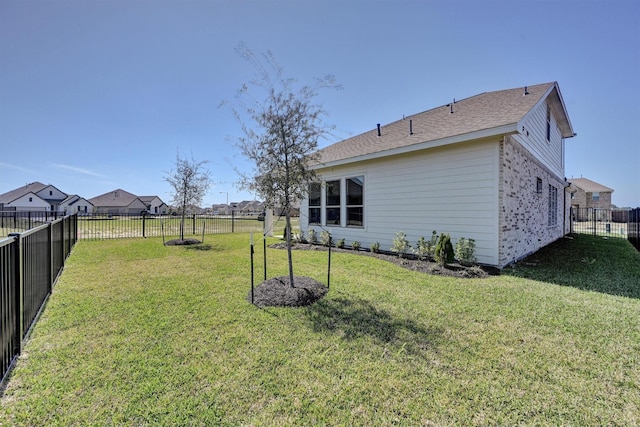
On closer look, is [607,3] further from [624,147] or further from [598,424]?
[624,147]

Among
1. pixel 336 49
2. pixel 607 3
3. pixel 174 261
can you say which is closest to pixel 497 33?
pixel 607 3

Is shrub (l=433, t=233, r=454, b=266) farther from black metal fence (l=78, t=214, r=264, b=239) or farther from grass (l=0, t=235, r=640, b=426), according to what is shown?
black metal fence (l=78, t=214, r=264, b=239)

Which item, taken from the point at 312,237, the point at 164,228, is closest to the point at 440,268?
the point at 312,237

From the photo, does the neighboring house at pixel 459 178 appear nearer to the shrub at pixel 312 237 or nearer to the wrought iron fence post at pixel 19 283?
the shrub at pixel 312 237

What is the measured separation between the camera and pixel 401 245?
730 centimetres

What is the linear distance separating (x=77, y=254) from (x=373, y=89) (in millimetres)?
10836

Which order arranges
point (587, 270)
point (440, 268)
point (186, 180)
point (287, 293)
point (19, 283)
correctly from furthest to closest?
point (186, 180) < point (587, 270) < point (440, 268) < point (287, 293) < point (19, 283)

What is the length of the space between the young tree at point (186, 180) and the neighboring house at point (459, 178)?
4912 mm

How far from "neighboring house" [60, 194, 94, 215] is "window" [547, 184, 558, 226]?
6100 centimetres

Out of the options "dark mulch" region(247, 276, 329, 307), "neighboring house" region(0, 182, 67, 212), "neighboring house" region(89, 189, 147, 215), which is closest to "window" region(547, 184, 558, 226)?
"dark mulch" region(247, 276, 329, 307)

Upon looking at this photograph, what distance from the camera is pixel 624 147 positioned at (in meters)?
17.3

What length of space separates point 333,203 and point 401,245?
3265 mm

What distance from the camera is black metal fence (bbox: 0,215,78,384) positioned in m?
2.19

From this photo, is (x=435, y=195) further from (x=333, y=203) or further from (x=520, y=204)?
(x=333, y=203)
